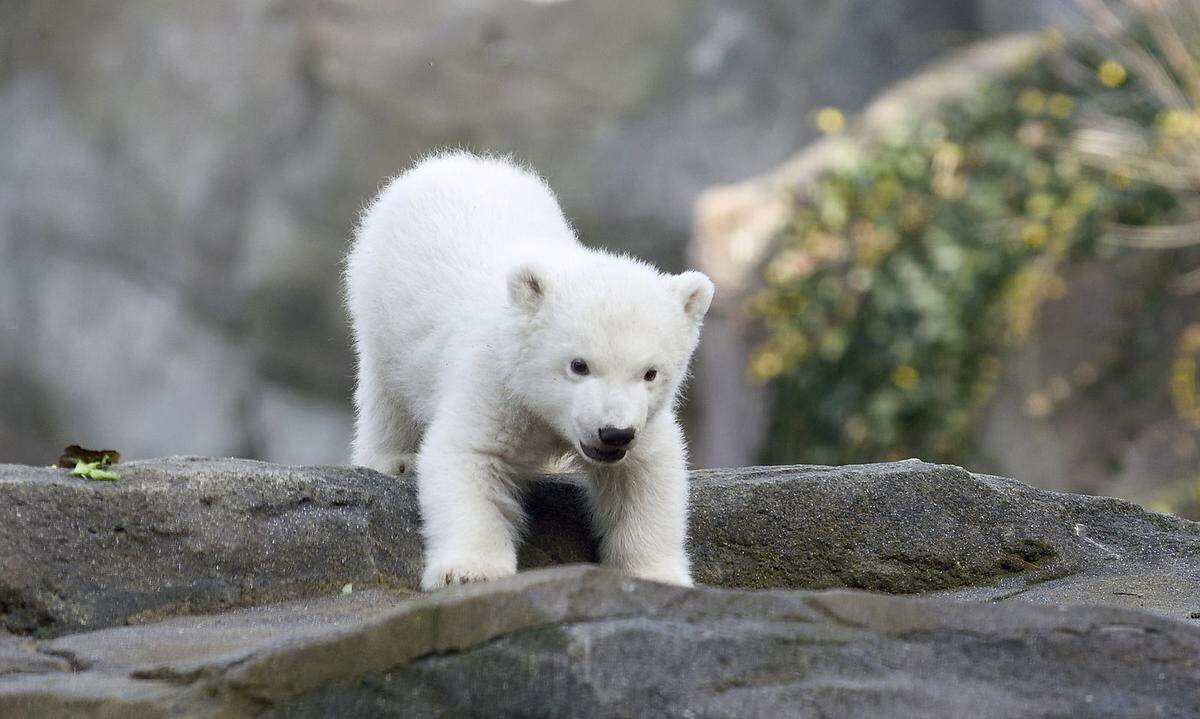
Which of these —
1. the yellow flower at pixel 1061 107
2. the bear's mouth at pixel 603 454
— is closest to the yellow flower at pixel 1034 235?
the yellow flower at pixel 1061 107

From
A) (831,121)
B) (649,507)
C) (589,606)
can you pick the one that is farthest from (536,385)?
(831,121)

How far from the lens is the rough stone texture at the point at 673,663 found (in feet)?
9.87

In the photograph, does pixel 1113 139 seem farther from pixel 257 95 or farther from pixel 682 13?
pixel 257 95

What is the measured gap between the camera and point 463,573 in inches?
171

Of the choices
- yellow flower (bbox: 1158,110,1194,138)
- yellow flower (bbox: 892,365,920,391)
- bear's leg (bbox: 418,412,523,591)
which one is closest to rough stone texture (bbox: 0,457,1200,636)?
bear's leg (bbox: 418,412,523,591)

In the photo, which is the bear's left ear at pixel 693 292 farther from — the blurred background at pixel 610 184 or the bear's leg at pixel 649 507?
the blurred background at pixel 610 184

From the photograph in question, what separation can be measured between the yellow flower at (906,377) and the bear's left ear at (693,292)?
5860 millimetres

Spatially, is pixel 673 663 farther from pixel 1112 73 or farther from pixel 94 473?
pixel 1112 73

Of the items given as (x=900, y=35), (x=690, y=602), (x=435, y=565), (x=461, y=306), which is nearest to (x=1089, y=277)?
(x=900, y=35)

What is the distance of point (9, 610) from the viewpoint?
409 cm

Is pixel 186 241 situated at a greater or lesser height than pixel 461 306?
greater

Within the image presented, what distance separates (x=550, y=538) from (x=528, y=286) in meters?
0.96

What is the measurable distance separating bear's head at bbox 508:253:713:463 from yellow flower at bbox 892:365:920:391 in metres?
5.93

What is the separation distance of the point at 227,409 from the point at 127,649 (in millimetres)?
9657
